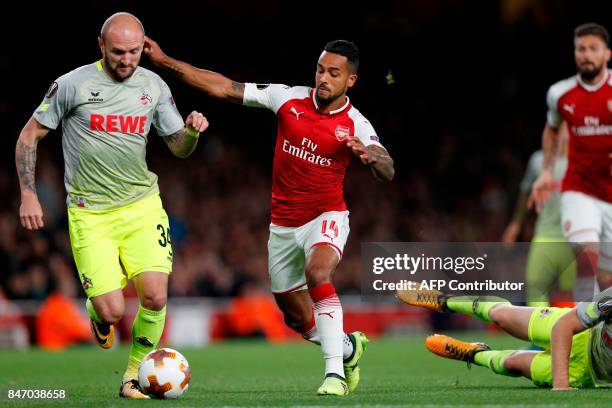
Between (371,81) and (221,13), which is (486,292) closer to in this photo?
(371,81)

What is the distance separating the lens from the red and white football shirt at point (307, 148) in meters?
8.34

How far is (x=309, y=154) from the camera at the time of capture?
8383 mm

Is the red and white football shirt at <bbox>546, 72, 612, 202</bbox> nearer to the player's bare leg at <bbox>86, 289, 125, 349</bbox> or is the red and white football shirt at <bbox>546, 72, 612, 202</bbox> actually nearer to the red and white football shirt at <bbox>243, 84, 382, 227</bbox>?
the red and white football shirt at <bbox>243, 84, 382, 227</bbox>

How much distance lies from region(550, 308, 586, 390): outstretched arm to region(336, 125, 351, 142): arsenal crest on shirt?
2.02 meters

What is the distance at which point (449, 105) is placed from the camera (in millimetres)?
21141

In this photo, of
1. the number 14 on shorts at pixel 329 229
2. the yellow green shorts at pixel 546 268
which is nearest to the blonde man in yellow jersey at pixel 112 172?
the number 14 on shorts at pixel 329 229

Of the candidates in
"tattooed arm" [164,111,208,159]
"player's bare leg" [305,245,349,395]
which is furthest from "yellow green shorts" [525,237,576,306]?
"tattooed arm" [164,111,208,159]

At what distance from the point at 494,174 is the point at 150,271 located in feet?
45.8

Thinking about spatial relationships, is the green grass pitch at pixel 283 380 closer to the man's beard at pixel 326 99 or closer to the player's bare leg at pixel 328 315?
the player's bare leg at pixel 328 315

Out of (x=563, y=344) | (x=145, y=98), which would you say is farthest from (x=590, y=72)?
(x=145, y=98)

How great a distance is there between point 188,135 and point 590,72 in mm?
3362

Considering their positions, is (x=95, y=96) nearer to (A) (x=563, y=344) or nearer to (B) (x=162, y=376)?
(B) (x=162, y=376)

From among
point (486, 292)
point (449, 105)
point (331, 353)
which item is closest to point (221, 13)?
point (449, 105)

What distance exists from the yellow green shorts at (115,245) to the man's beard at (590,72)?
12.0 ft
